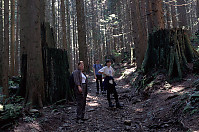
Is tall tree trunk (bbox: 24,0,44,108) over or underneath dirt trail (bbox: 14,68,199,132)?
over

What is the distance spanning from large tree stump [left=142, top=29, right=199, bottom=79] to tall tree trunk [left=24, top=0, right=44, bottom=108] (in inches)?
209

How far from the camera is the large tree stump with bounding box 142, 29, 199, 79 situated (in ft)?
23.5

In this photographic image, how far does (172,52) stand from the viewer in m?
7.31

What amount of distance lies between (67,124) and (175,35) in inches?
233

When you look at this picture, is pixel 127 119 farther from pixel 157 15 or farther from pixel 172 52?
pixel 157 15

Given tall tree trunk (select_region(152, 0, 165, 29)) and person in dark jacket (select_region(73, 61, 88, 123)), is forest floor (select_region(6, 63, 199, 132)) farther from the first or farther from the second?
tall tree trunk (select_region(152, 0, 165, 29))

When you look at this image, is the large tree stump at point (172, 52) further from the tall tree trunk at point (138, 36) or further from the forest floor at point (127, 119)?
the tall tree trunk at point (138, 36)

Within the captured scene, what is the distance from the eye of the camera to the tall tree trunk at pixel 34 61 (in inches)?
247

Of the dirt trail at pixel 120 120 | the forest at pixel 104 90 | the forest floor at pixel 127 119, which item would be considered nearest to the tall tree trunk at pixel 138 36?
the forest at pixel 104 90

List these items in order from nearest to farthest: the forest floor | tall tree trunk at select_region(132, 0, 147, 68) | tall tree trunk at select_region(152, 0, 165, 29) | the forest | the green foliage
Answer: the green foliage
the forest floor
the forest
tall tree trunk at select_region(152, 0, 165, 29)
tall tree trunk at select_region(132, 0, 147, 68)

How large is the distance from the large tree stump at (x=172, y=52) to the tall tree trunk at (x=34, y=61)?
5.31 m

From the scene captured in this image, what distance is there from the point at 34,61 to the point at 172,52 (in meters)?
5.75

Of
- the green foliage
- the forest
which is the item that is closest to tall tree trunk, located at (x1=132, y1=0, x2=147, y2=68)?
the forest

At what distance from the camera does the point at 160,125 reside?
420 centimetres
